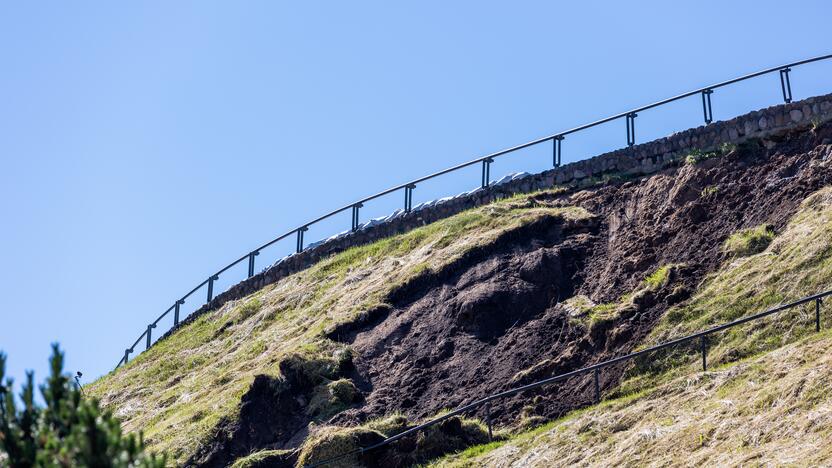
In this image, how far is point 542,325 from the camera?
25.9 metres

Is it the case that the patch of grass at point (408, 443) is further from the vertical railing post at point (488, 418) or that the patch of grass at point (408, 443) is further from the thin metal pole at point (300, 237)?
the thin metal pole at point (300, 237)

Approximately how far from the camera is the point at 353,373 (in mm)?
26750

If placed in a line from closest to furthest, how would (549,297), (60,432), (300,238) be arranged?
(60,432) → (549,297) → (300,238)

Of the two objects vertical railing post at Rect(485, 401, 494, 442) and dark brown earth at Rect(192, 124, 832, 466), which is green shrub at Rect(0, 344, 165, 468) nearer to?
vertical railing post at Rect(485, 401, 494, 442)

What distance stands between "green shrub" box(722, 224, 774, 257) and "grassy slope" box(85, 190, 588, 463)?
4.45 metres

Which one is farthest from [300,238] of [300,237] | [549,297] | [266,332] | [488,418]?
[488,418]

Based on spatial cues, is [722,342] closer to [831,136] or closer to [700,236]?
[700,236]

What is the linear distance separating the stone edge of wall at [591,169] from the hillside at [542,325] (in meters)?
0.37

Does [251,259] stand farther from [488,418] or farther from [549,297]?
[488,418]

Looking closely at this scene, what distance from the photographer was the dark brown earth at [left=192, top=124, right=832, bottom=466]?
2464cm

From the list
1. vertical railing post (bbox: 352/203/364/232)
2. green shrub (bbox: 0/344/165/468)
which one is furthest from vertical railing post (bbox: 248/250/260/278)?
green shrub (bbox: 0/344/165/468)

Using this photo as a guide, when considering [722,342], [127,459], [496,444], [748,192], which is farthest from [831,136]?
[127,459]

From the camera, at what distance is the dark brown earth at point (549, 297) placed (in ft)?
80.8

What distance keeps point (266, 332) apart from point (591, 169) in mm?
7959
